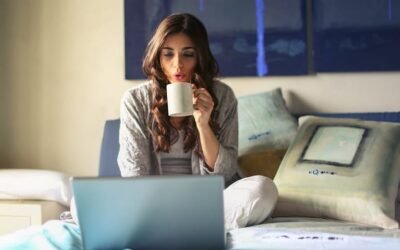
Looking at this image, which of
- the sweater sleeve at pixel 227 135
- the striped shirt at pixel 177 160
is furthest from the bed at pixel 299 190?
the striped shirt at pixel 177 160

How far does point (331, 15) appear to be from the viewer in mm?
2455

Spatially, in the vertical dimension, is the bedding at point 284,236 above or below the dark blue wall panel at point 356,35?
below

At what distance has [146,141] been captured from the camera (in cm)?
192

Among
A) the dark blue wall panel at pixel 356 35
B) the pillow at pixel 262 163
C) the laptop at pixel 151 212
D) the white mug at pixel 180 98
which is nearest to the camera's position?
the laptop at pixel 151 212

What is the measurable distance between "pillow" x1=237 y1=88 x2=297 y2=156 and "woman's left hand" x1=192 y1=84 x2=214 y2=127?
1.37ft

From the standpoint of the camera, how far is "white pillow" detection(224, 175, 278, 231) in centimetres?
158

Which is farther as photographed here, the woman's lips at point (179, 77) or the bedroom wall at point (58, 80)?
the bedroom wall at point (58, 80)

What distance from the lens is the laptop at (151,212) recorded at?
1.10 metres

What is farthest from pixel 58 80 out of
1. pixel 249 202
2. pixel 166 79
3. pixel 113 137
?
pixel 249 202

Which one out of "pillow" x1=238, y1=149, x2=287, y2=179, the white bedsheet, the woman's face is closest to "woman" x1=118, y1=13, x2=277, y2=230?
the woman's face

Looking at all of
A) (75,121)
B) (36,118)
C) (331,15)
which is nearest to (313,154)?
(331,15)

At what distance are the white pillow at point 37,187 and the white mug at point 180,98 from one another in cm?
81

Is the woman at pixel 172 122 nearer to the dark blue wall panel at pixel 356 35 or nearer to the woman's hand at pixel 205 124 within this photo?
the woman's hand at pixel 205 124

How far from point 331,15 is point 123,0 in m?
0.94
